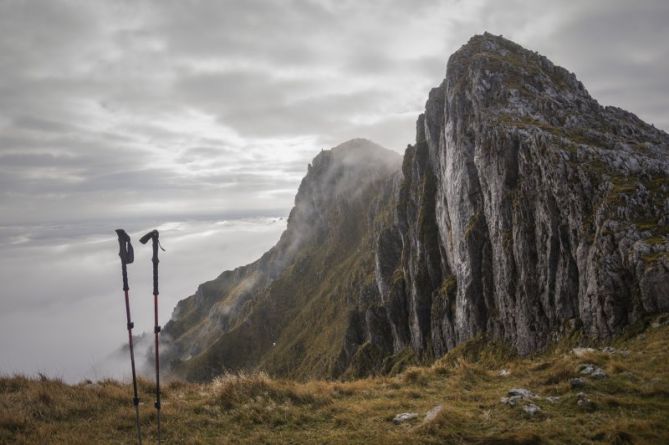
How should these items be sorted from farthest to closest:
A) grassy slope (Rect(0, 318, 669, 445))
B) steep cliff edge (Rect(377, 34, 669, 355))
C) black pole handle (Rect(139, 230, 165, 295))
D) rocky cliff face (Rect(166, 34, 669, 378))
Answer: rocky cliff face (Rect(166, 34, 669, 378))
steep cliff edge (Rect(377, 34, 669, 355))
black pole handle (Rect(139, 230, 165, 295))
grassy slope (Rect(0, 318, 669, 445))

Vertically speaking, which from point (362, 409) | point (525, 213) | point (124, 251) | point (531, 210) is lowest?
point (362, 409)

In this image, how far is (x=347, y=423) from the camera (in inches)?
487

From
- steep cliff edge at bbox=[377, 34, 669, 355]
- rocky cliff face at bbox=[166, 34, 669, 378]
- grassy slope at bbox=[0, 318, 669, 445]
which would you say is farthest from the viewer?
rocky cliff face at bbox=[166, 34, 669, 378]

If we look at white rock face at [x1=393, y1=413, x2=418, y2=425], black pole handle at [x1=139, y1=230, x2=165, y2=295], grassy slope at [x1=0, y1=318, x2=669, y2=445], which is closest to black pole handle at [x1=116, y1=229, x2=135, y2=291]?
black pole handle at [x1=139, y1=230, x2=165, y2=295]

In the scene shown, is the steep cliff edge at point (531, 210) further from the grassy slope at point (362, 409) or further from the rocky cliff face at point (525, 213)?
the grassy slope at point (362, 409)

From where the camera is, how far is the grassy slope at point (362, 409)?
10695 mm

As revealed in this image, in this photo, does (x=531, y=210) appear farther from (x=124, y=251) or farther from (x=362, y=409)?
(x=124, y=251)

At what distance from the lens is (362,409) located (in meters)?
13.5

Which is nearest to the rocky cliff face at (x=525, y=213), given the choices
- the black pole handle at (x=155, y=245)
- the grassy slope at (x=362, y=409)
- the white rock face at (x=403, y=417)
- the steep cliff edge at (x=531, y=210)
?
the steep cliff edge at (x=531, y=210)

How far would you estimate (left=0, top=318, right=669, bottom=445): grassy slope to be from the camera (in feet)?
35.1

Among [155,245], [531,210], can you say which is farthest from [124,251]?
[531,210]

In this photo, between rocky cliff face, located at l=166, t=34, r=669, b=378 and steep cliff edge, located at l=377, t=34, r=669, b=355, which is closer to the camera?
steep cliff edge, located at l=377, t=34, r=669, b=355

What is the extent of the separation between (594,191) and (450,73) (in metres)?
58.7

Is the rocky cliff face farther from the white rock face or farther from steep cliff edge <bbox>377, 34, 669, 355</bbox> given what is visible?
the white rock face
